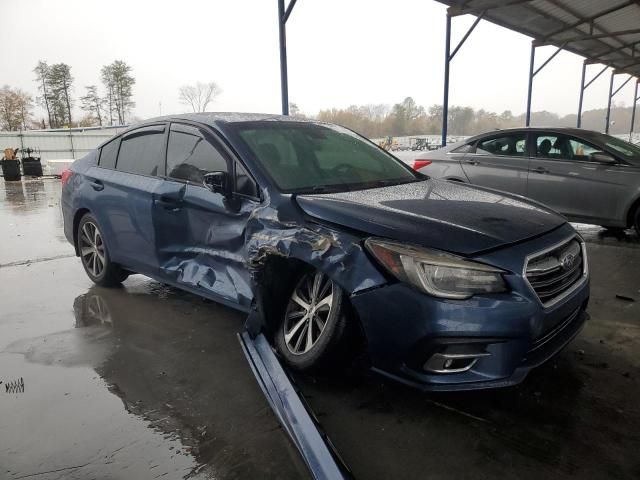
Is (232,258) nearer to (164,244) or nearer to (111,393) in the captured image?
(164,244)

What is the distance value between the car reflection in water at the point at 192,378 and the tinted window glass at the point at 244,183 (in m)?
1.00

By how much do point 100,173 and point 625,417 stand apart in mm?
4101

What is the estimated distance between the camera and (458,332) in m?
2.05

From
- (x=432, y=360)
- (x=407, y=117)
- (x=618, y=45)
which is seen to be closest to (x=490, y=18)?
(x=618, y=45)

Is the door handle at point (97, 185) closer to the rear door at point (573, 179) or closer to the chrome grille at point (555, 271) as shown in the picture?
the chrome grille at point (555, 271)

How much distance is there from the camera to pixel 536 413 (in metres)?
2.29

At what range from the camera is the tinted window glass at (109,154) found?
13.8ft

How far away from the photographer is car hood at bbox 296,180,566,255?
7.17 feet

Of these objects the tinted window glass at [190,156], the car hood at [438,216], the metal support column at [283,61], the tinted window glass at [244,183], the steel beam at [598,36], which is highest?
the steel beam at [598,36]

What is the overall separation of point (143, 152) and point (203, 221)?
111cm

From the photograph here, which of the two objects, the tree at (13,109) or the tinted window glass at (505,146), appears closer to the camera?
the tinted window glass at (505,146)

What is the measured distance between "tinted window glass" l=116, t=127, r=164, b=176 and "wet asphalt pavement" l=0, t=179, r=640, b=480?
3.75 feet

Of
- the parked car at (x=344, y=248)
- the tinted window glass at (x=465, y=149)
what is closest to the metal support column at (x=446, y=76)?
the tinted window glass at (x=465, y=149)

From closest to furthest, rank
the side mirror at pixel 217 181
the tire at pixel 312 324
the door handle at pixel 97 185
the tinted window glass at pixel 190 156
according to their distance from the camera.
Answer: the tire at pixel 312 324
the side mirror at pixel 217 181
the tinted window glass at pixel 190 156
the door handle at pixel 97 185
